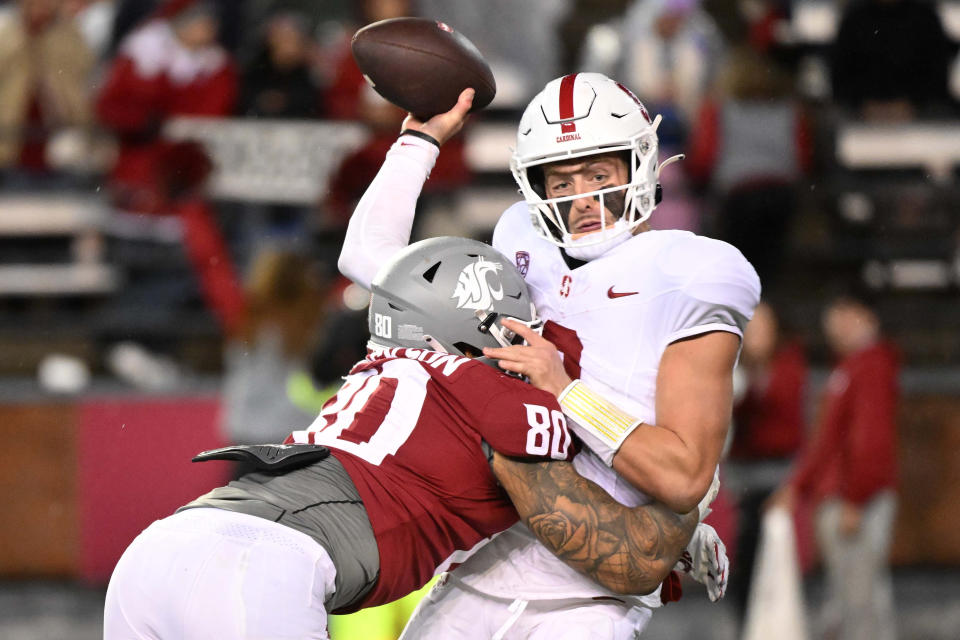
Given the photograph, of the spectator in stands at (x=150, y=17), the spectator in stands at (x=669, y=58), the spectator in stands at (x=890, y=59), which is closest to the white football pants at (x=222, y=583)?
the spectator in stands at (x=669, y=58)

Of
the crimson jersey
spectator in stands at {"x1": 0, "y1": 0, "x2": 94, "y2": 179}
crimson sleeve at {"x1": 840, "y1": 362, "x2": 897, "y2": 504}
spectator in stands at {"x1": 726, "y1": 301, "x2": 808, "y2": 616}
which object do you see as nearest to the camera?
the crimson jersey

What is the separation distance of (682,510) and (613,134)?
→ 0.83m

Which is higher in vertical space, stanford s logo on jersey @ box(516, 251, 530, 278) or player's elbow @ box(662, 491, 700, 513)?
stanford s logo on jersey @ box(516, 251, 530, 278)

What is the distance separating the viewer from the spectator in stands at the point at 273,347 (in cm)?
588

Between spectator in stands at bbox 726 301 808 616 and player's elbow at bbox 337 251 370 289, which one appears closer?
player's elbow at bbox 337 251 370 289

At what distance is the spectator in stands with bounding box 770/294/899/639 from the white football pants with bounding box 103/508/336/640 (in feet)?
12.5

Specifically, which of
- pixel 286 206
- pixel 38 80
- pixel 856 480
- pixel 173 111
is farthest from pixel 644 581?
pixel 38 80

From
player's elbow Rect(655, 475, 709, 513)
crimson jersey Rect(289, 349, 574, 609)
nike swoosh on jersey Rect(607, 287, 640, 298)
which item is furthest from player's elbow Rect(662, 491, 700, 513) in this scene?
nike swoosh on jersey Rect(607, 287, 640, 298)

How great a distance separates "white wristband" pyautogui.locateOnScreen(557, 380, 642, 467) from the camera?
261 centimetres

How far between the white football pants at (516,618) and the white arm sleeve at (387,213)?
734mm

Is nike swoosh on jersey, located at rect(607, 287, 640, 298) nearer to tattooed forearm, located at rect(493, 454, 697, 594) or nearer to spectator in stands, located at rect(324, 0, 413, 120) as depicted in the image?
tattooed forearm, located at rect(493, 454, 697, 594)

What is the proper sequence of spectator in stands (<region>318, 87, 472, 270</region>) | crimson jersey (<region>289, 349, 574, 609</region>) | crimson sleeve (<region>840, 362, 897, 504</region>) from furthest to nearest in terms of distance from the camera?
spectator in stands (<region>318, 87, 472, 270</region>) → crimson sleeve (<region>840, 362, 897, 504</region>) → crimson jersey (<region>289, 349, 574, 609</region>)

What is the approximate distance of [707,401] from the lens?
103 inches

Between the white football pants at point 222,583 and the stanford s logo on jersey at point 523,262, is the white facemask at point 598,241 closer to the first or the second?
the stanford s logo on jersey at point 523,262
